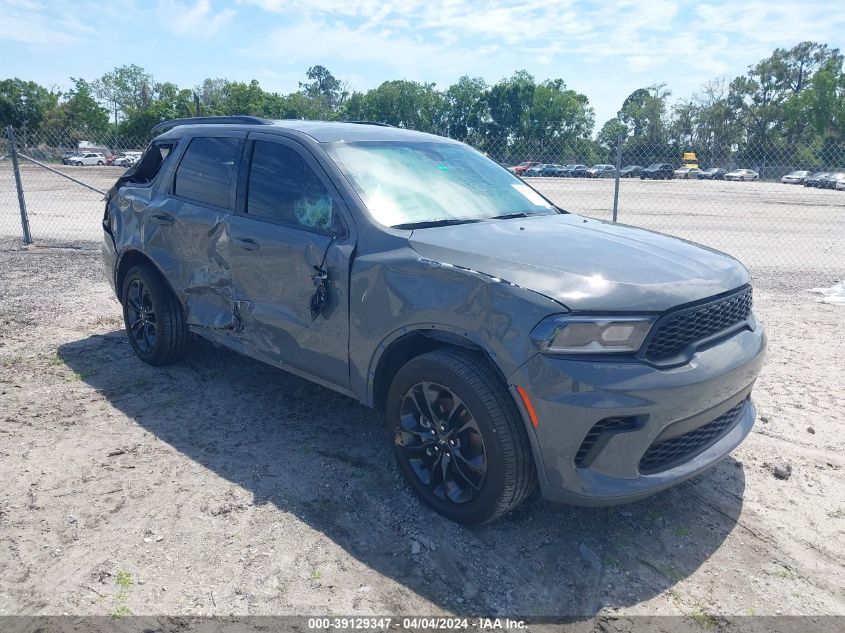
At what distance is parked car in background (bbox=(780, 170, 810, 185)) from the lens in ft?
111

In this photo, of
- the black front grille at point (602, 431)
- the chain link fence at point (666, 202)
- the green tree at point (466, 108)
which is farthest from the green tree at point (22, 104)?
the black front grille at point (602, 431)

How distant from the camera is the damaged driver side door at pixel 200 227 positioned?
14.0ft

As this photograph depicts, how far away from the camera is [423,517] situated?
3.25 meters

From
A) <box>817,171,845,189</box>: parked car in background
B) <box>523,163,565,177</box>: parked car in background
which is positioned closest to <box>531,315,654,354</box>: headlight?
<box>523,163,565,177</box>: parked car in background

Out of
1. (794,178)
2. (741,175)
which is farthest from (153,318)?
(741,175)

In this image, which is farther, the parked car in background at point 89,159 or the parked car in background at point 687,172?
the parked car in background at point 89,159

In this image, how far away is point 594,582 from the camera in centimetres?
282

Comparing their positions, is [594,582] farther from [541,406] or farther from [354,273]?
[354,273]

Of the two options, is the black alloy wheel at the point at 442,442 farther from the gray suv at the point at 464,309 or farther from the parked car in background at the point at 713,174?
the parked car in background at the point at 713,174

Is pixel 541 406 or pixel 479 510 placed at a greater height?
pixel 541 406

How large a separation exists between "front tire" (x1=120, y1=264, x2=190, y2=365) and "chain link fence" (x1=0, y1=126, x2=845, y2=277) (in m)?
5.91

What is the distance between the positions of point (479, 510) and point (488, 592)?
14.6 inches

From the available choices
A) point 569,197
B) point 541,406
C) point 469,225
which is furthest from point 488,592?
point 569,197

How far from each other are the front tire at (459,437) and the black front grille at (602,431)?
0.86 feet
